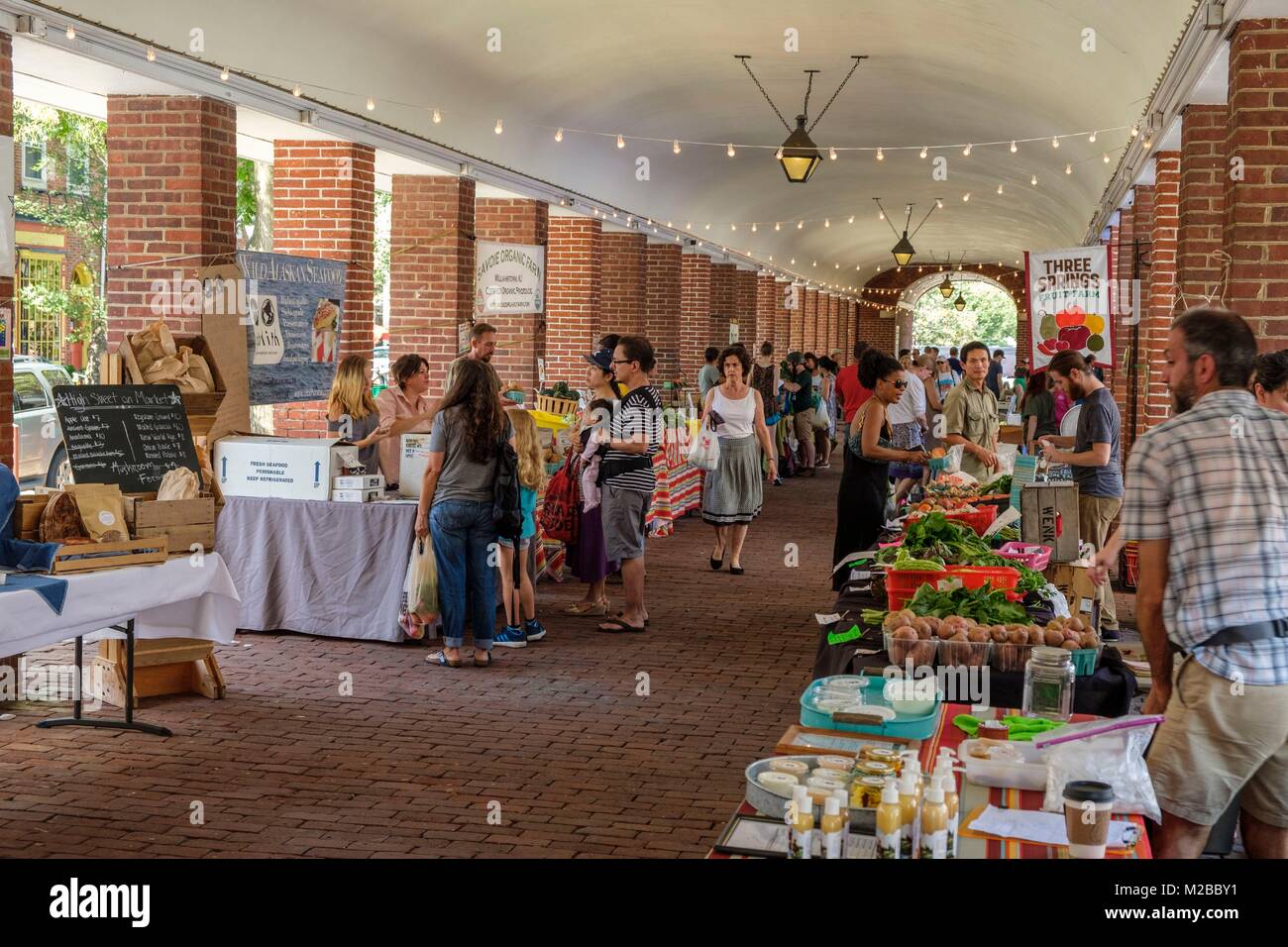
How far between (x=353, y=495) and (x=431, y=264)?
5351 millimetres

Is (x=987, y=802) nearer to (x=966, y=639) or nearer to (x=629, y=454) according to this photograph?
(x=966, y=639)

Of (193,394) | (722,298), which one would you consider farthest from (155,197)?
(722,298)

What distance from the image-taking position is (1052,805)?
2.98 m

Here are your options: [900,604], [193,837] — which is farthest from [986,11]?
[193,837]

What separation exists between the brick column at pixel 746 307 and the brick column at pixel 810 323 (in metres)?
7.67

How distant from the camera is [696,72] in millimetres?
13266

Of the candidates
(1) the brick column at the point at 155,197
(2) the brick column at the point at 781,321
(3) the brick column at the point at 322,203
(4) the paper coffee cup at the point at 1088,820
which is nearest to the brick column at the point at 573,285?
(3) the brick column at the point at 322,203

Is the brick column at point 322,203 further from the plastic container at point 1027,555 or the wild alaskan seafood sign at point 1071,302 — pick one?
the plastic container at point 1027,555

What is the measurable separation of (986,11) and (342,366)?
553cm

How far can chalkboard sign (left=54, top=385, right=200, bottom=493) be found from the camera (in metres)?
6.06

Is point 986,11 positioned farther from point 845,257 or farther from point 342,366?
point 845,257

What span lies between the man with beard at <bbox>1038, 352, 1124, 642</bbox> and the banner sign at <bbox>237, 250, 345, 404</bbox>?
15.7 feet

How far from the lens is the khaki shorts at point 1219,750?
333cm
